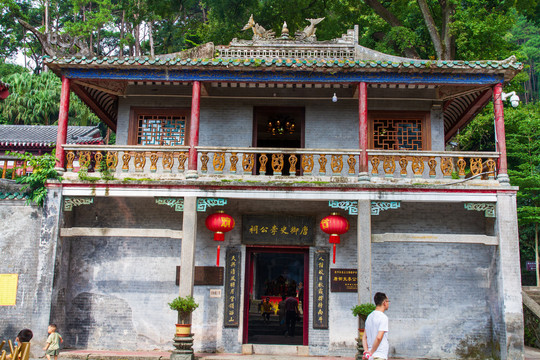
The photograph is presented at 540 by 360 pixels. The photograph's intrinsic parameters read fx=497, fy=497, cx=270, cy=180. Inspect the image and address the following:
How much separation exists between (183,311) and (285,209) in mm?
3069

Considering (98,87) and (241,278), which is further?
(98,87)

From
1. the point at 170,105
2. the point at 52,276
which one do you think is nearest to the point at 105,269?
the point at 52,276

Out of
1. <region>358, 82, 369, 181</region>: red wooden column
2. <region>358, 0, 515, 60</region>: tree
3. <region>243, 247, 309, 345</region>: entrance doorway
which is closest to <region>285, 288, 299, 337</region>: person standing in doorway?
<region>243, 247, 309, 345</region>: entrance doorway

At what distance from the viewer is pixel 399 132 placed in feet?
35.5

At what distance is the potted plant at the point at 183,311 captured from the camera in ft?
27.5

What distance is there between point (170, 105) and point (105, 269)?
3.73 m

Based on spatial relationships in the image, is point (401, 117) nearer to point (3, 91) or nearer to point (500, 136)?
point (500, 136)

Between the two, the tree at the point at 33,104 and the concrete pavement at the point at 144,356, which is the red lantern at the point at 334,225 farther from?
the tree at the point at 33,104

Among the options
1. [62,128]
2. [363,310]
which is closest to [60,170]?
[62,128]

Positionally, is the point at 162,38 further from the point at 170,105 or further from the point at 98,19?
the point at 170,105

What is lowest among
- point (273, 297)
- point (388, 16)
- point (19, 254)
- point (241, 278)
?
point (273, 297)

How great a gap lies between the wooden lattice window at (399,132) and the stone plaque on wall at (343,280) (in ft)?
9.03

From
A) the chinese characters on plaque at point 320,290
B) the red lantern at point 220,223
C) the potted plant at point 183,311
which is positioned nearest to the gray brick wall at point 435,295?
the chinese characters on plaque at point 320,290

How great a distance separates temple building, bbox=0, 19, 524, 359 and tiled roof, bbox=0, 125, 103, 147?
8884mm
